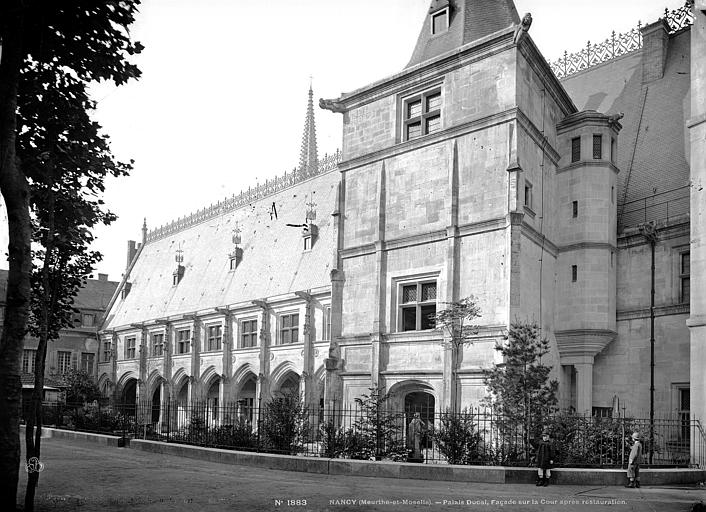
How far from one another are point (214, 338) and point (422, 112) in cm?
2354

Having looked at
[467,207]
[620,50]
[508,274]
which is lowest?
[508,274]

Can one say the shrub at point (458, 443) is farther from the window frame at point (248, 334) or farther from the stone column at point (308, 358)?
the window frame at point (248, 334)

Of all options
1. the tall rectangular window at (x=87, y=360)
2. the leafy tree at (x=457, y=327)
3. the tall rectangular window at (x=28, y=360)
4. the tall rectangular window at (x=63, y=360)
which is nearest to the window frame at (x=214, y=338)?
the tall rectangular window at (x=28, y=360)

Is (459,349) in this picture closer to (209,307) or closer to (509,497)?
(509,497)

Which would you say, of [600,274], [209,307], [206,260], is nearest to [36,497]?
[600,274]

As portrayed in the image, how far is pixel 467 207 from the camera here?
934 inches

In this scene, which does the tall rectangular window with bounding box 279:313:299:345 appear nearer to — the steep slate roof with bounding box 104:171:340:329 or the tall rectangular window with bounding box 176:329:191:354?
the steep slate roof with bounding box 104:171:340:329

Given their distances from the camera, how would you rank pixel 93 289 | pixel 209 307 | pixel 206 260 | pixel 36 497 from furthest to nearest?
pixel 93 289 → pixel 206 260 → pixel 209 307 → pixel 36 497

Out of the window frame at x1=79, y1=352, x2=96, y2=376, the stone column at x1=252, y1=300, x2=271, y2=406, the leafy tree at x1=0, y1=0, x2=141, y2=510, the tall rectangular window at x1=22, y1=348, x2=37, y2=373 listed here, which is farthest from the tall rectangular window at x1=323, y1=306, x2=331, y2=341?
the tall rectangular window at x1=22, y1=348, x2=37, y2=373

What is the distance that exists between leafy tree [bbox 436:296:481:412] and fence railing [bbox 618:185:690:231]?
8.33m

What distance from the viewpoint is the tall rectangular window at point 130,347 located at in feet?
175

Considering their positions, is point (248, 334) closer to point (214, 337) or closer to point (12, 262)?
point (214, 337)

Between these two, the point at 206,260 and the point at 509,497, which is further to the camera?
the point at 206,260

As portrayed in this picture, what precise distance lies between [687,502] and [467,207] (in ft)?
37.4
